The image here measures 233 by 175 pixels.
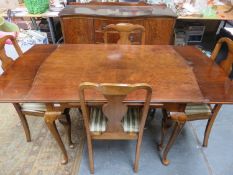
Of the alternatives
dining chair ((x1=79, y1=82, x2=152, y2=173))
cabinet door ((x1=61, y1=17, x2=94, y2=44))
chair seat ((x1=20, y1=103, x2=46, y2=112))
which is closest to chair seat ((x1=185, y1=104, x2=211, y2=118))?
dining chair ((x1=79, y1=82, x2=152, y2=173))

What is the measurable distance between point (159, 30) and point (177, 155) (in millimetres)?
1484

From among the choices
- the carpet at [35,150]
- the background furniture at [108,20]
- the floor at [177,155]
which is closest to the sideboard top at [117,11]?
the background furniture at [108,20]

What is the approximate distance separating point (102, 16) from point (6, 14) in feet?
4.46

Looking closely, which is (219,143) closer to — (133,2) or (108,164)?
(108,164)

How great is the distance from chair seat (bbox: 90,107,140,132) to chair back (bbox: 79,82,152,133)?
49 millimetres

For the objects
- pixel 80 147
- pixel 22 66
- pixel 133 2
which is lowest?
pixel 80 147

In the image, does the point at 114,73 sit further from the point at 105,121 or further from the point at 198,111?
the point at 198,111

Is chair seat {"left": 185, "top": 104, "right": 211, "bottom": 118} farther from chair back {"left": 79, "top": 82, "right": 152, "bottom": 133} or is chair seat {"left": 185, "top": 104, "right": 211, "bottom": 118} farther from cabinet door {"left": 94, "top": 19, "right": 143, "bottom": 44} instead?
cabinet door {"left": 94, "top": 19, "right": 143, "bottom": 44}

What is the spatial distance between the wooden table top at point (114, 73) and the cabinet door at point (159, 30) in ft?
2.45

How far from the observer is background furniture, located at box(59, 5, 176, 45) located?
7.31 feet

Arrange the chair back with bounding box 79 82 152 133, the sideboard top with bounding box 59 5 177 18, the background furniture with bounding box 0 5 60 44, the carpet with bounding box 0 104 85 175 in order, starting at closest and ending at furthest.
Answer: the chair back with bounding box 79 82 152 133 → the carpet with bounding box 0 104 85 175 → the sideboard top with bounding box 59 5 177 18 → the background furniture with bounding box 0 5 60 44

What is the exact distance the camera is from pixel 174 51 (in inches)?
63.6

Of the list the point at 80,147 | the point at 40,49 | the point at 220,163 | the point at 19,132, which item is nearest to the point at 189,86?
the point at 220,163

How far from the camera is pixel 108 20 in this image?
2.24m
